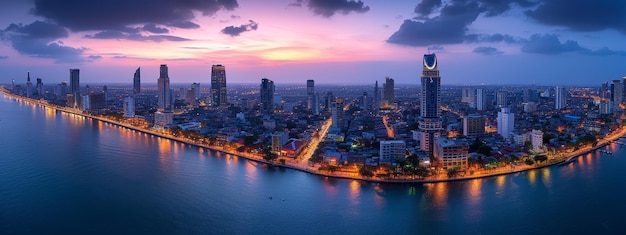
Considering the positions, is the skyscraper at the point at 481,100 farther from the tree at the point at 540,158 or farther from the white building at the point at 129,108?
the white building at the point at 129,108

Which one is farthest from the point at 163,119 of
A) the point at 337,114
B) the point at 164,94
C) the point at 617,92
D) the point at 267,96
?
the point at 617,92

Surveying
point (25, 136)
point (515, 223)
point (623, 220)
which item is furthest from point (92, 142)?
point (623, 220)

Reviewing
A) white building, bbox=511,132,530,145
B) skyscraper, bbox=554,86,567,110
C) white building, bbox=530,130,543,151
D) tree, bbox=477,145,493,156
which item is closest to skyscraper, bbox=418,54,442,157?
white building, bbox=511,132,530,145

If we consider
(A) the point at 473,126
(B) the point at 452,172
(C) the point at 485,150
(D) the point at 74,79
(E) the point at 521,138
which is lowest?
(B) the point at 452,172

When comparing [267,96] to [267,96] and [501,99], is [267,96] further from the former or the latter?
[501,99]

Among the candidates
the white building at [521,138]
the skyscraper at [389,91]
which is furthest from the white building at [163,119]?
the skyscraper at [389,91]

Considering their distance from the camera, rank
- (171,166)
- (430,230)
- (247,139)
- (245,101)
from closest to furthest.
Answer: (430,230)
(171,166)
(247,139)
(245,101)

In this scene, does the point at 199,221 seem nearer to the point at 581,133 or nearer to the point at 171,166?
the point at 171,166

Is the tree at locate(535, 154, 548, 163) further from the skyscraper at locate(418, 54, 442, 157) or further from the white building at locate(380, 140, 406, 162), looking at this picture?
the skyscraper at locate(418, 54, 442, 157)

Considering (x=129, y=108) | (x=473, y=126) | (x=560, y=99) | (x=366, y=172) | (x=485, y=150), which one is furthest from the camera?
(x=560, y=99)
